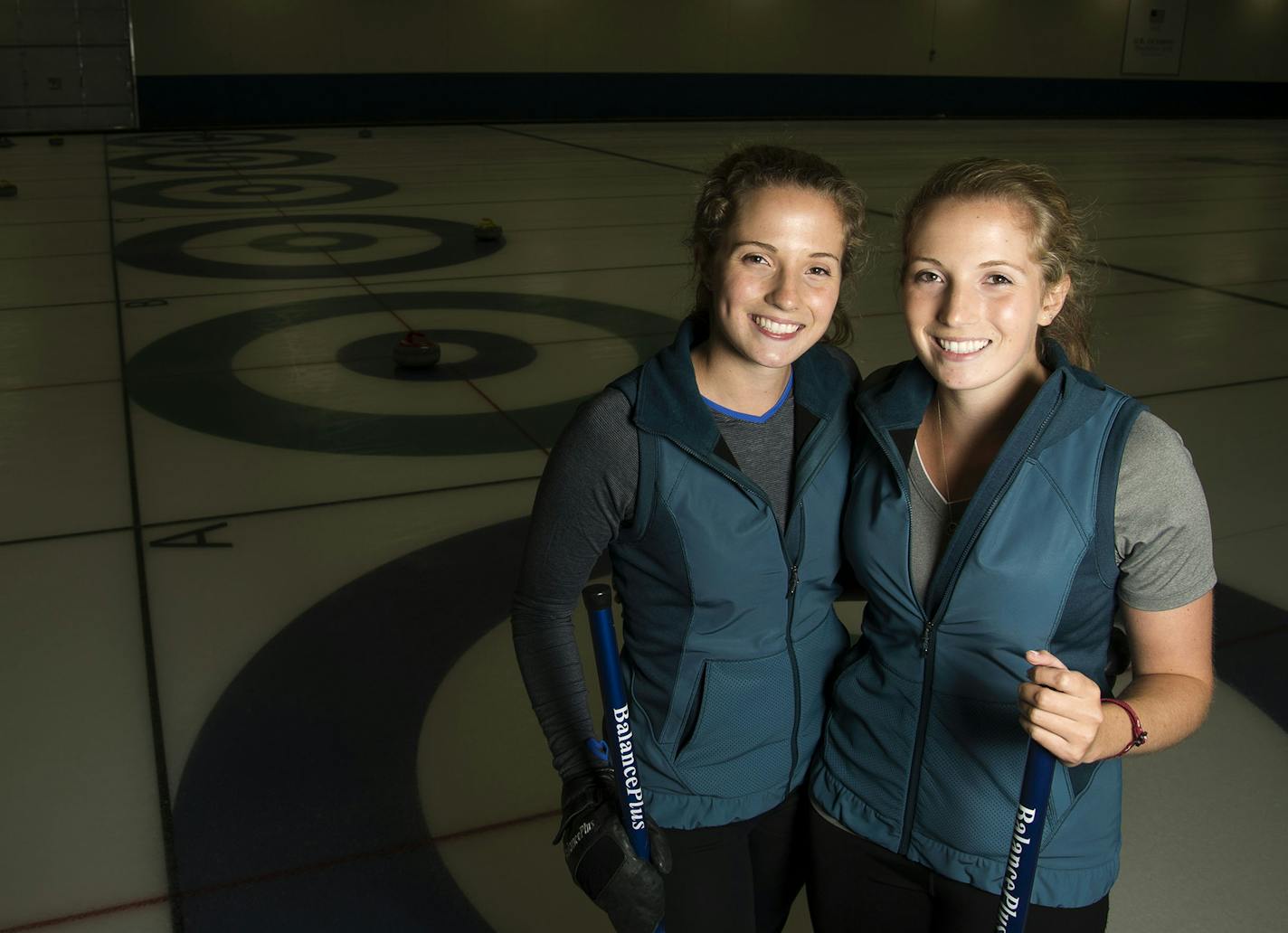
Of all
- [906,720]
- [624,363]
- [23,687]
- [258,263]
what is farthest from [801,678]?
[258,263]

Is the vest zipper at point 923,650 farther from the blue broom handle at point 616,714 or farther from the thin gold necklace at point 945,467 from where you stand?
the blue broom handle at point 616,714

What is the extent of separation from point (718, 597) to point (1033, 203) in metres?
0.62

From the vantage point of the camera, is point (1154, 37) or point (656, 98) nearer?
point (656, 98)

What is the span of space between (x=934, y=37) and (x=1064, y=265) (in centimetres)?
1967

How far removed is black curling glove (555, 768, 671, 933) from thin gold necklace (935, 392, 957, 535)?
52 centimetres

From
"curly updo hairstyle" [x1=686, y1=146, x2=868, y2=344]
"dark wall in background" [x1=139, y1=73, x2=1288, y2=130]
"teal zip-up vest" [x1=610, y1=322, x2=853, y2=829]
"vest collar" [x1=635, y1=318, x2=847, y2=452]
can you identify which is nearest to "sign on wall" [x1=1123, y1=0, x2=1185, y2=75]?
"dark wall in background" [x1=139, y1=73, x2=1288, y2=130]

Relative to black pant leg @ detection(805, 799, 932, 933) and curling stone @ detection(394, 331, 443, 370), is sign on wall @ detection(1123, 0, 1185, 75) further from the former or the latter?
black pant leg @ detection(805, 799, 932, 933)

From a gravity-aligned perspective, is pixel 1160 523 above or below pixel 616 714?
above

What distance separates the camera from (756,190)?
1581 mm

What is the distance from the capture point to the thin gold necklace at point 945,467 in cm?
149

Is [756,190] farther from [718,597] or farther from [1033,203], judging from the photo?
[718,597]

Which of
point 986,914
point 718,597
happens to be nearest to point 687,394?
point 718,597

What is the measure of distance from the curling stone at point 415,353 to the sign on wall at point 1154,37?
19757mm

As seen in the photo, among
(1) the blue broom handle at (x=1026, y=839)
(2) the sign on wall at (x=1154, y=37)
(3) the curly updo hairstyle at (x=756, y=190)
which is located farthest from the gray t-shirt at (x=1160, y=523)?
(2) the sign on wall at (x=1154, y=37)
